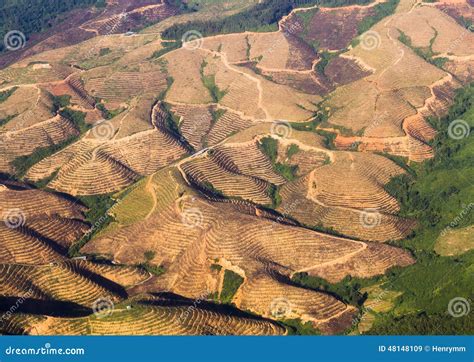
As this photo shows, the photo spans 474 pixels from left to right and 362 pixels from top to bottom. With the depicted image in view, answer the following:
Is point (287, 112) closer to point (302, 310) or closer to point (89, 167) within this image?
point (89, 167)

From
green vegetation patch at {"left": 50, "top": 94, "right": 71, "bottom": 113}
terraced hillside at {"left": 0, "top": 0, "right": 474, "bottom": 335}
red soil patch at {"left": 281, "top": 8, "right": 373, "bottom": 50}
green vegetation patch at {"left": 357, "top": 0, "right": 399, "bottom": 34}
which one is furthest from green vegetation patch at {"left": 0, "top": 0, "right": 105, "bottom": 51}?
green vegetation patch at {"left": 357, "top": 0, "right": 399, "bottom": 34}

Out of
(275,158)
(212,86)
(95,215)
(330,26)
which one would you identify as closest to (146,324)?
(95,215)

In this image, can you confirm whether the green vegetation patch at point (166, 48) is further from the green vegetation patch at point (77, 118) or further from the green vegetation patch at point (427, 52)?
the green vegetation patch at point (427, 52)

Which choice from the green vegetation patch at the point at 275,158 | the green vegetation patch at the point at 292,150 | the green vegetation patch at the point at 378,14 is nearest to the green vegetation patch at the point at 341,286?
the green vegetation patch at the point at 275,158

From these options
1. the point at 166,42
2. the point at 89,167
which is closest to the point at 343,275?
the point at 89,167

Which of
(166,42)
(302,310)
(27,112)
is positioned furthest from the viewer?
(166,42)

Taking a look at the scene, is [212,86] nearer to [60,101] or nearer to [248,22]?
[60,101]

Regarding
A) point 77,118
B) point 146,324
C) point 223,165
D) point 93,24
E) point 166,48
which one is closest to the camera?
point 146,324
